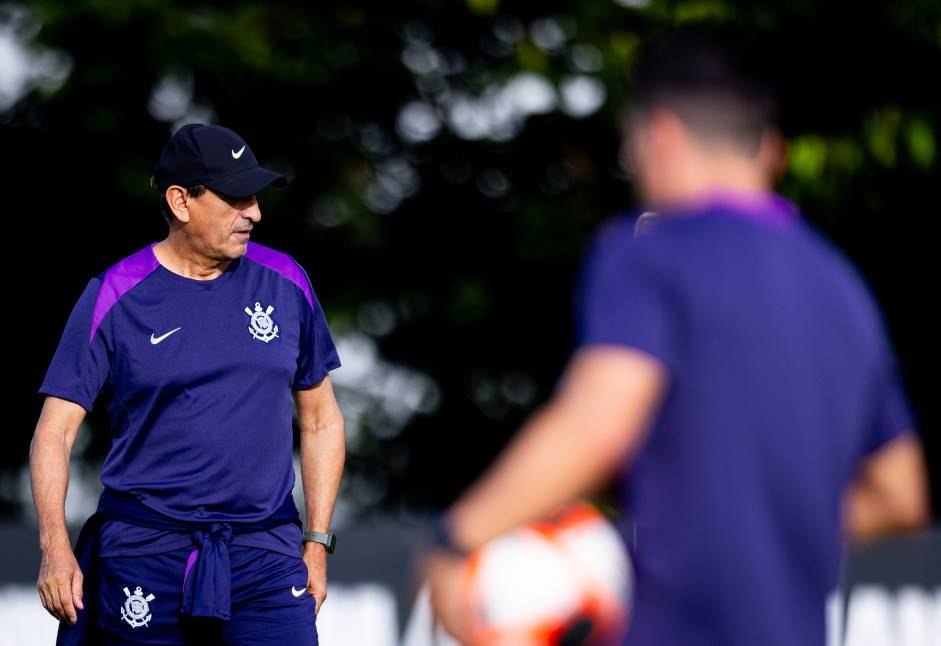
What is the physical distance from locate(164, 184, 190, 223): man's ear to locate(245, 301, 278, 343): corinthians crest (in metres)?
0.36

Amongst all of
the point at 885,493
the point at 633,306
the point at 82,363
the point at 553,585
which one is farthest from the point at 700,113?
the point at 82,363

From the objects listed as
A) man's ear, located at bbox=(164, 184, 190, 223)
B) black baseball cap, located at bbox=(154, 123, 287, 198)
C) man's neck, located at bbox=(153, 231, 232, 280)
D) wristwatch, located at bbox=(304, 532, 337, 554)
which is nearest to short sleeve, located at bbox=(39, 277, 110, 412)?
man's neck, located at bbox=(153, 231, 232, 280)

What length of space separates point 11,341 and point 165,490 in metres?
11.1

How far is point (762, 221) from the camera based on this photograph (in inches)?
101

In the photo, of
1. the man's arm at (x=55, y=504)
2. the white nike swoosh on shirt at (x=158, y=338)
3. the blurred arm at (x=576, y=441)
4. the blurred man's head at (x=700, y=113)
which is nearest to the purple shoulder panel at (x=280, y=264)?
the white nike swoosh on shirt at (x=158, y=338)

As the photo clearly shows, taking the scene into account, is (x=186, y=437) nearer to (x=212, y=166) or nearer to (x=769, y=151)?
(x=212, y=166)

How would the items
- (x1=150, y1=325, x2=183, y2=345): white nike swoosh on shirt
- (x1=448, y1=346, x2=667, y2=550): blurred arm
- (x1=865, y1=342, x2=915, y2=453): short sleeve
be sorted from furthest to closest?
(x1=150, y1=325, x2=183, y2=345): white nike swoosh on shirt < (x1=865, y1=342, x2=915, y2=453): short sleeve < (x1=448, y1=346, x2=667, y2=550): blurred arm

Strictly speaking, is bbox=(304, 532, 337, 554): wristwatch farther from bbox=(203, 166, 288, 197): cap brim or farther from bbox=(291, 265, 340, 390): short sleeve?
bbox=(203, 166, 288, 197): cap brim

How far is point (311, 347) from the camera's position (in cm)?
517

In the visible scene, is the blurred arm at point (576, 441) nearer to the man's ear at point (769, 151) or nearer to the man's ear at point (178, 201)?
the man's ear at point (769, 151)

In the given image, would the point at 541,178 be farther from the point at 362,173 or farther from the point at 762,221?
the point at 762,221

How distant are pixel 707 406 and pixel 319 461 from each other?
292 centimetres

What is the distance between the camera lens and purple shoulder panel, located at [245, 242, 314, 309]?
514 centimetres

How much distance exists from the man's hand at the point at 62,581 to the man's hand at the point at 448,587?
251 cm
